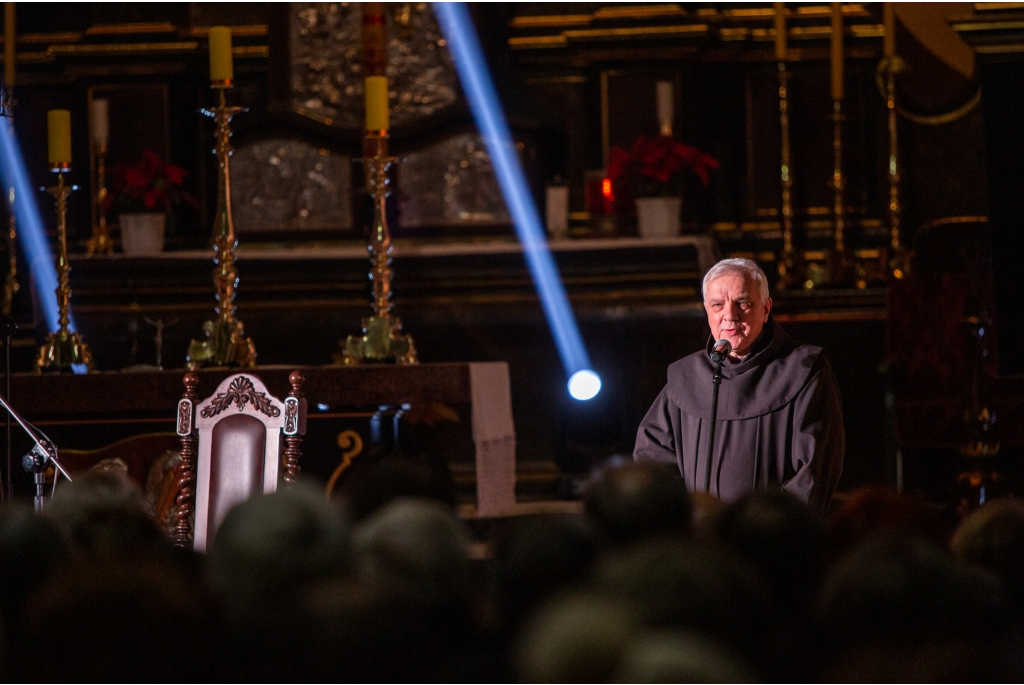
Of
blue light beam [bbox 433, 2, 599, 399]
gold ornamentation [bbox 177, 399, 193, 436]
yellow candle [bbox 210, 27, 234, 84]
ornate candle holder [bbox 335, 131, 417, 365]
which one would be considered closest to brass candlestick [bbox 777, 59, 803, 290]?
blue light beam [bbox 433, 2, 599, 399]

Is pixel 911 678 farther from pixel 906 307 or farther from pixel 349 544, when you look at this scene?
pixel 906 307

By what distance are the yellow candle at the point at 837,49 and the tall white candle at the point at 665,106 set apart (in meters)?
0.91

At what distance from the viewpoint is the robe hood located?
339 centimetres

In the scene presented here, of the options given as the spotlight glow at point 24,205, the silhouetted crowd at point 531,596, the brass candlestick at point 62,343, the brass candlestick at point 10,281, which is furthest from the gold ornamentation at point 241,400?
the spotlight glow at point 24,205

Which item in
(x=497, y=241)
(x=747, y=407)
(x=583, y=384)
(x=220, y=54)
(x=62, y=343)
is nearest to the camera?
(x=747, y=407)

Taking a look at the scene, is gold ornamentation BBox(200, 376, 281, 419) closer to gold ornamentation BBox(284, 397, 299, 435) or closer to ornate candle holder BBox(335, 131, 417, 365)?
gold ornamentation BBox(284, 397, 299, 435)

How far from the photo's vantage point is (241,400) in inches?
151

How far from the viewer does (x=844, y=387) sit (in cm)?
670

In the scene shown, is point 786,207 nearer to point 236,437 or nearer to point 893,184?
point 893,184

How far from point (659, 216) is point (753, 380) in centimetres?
386

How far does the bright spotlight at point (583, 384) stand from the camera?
6582 millimetres

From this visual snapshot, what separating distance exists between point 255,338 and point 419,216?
1377mm

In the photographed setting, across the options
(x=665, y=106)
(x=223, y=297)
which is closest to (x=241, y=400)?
(x=223, y=297)

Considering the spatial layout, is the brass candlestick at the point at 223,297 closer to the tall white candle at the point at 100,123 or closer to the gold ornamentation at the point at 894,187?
the tall white candle at the point at 100,123
